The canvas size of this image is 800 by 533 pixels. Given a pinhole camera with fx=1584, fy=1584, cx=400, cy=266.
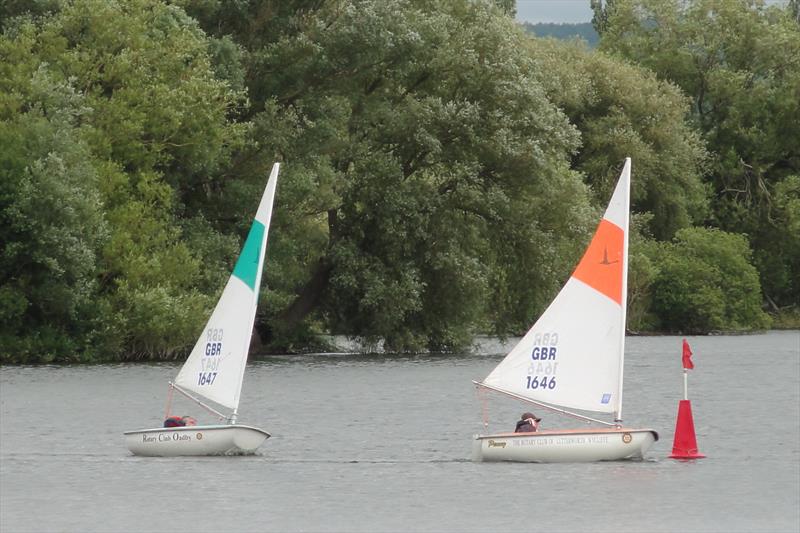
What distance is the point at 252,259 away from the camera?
33562mm

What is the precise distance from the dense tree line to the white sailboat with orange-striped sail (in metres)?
32.7

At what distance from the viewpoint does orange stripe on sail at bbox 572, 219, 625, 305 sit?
32.0 meters

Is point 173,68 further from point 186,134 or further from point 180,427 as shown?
point 180,427

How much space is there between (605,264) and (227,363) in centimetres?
820

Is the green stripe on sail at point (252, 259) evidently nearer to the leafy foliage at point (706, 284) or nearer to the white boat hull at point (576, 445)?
the white boat hull at point (576, 445)

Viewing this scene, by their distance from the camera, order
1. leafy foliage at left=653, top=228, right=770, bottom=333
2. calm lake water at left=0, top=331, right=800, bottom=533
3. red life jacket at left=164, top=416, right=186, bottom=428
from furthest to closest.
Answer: leafy foliage at left=653, top=228, right=770, bottom=333
red life jacket at left=164, top=416, right=186, bottom=428
calm lake water at left=0, top=331, right=800, bottom=533

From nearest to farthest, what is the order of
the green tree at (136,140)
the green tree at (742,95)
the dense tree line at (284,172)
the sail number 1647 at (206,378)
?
the sail number 1647 at (206,378), the dense tree line at (284,172), the green tree at (136,140), the green tree at (742,95)

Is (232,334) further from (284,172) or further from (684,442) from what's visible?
(284,172)

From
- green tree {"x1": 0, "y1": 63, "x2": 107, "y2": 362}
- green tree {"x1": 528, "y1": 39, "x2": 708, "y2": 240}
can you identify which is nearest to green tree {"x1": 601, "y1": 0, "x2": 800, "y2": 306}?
green tree {"x1": 528, "y1": 39, "x2": 708, "y2": 240}

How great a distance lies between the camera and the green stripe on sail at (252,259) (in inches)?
1312

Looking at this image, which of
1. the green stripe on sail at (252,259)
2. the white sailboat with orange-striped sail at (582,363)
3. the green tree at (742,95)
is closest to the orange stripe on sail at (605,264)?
the white sailboat with orange-striped sail at (582,363)

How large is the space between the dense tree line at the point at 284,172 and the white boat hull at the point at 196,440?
92.2ft

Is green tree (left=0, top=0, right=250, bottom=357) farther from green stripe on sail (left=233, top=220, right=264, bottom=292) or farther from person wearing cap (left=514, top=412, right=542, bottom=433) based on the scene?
person wearing cap (left=514, top=412, right=542, bottom=433)

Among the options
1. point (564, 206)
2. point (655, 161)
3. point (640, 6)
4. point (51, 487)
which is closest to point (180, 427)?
point (51, 487)
